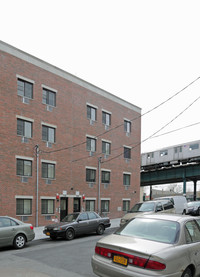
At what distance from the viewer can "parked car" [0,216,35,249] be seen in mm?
10750

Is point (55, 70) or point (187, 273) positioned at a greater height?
point (55, 70)

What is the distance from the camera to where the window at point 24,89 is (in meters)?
20.5

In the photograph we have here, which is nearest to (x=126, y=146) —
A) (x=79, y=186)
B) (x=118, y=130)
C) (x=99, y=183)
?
A: (x=118, y=130)

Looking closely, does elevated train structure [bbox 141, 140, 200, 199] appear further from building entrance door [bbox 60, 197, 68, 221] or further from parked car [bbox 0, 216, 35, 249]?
parked car [bbox 0, 216, 35, 249]

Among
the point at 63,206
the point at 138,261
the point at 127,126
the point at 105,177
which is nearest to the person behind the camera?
the point at 138,261

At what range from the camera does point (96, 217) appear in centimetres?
1572

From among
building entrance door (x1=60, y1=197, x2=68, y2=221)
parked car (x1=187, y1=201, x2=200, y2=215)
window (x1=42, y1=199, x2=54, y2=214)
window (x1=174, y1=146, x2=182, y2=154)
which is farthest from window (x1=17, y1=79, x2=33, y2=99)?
window (x1=174, y1=146, x2=182, y2=154)

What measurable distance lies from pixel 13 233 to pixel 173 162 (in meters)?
33.2

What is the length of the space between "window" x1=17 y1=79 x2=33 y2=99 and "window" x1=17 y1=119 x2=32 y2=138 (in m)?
2.04

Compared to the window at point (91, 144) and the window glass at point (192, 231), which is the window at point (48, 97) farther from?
the window glass at point (192, 231)

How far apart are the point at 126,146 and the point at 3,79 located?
1560cm

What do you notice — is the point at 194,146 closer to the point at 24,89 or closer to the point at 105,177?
the point at 105,177

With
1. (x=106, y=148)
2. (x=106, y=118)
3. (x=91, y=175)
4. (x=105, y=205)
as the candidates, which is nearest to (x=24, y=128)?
(x=91, y=175)

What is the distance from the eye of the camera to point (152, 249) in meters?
4.92
